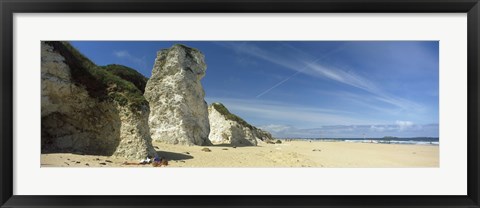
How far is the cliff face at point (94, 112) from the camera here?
24.1ft

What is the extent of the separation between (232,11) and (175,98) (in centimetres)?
1299

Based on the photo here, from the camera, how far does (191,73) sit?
17594mm

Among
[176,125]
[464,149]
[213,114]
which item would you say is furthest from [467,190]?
[213,114]

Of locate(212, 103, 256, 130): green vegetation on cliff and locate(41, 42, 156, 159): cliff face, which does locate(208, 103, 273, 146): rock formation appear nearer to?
locate(212, 103, 256, 130): green vegetation on cliff

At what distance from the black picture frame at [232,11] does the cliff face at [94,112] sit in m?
2.72

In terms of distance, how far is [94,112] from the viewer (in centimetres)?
808

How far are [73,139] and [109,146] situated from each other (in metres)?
0.89

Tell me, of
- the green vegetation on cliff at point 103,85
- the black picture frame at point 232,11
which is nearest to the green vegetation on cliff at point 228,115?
the green vegetation on cliff at point 103,85

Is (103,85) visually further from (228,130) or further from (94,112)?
(228,130)

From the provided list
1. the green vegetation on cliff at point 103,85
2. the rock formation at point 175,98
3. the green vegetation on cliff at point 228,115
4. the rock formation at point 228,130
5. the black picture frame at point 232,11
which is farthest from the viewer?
the green vegetation on cliff at point 228,115

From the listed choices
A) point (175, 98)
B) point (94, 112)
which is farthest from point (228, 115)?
point (94, 112)

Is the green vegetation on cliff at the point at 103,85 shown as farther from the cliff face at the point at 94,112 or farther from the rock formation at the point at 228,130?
the rock formation at the point at 228,130

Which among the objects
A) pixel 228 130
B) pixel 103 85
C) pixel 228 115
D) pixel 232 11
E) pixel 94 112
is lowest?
pixel 228 130

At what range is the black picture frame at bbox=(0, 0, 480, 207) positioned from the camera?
4.40 metres
